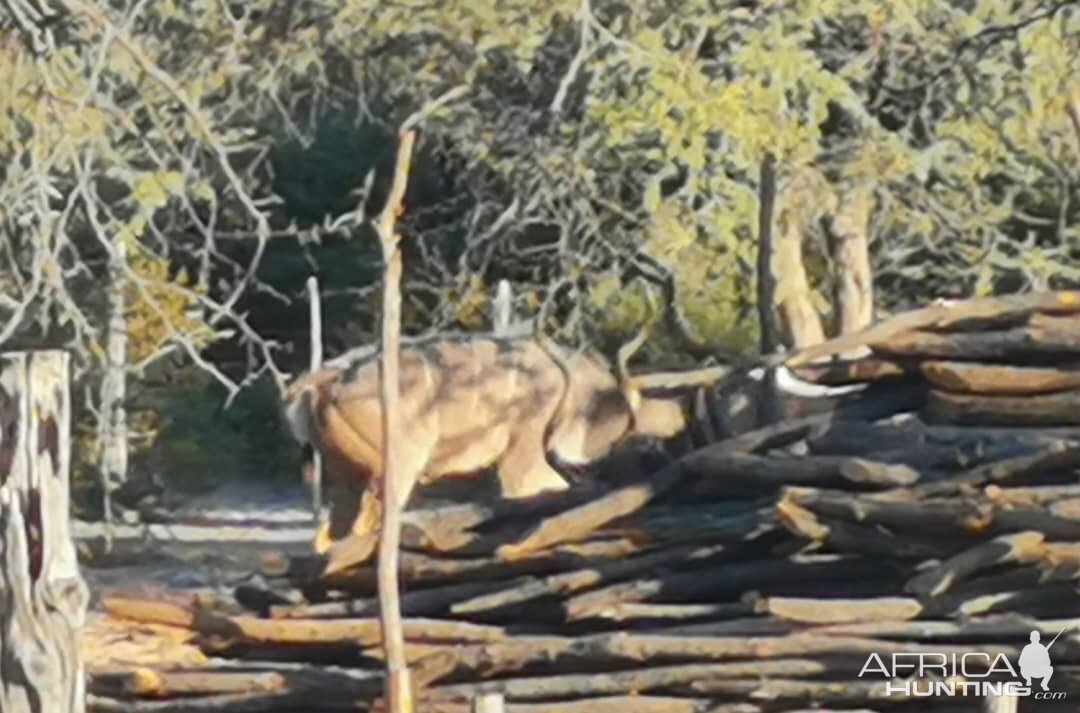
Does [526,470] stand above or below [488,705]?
below

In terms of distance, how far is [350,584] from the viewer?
23.3ft

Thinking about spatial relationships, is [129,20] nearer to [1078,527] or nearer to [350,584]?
[350,584]

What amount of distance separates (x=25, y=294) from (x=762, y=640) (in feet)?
11.6

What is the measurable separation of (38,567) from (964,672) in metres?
2.71

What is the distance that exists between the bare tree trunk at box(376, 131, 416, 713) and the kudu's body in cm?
708

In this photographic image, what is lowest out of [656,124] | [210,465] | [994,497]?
[210,465]

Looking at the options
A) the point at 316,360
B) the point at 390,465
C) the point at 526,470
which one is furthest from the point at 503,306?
the point at 390,465

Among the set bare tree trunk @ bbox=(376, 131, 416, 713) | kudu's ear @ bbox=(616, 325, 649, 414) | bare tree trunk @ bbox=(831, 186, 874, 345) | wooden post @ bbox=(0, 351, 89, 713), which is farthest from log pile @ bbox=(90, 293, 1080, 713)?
bare tree trunk @ bbox=(831, 186, 874, 345)

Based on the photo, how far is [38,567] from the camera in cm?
474

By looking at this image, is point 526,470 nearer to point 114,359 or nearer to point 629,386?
point 629,386

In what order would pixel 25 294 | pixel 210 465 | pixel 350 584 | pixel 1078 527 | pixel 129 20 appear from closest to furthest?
pixel 1078 527 → pixel 350 584 → pixel 25 294 → pixel 129 20 → pixel 210 465

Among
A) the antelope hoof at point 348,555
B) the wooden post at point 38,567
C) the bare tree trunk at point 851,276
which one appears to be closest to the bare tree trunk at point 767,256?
the bare tree trunk at point 851,276

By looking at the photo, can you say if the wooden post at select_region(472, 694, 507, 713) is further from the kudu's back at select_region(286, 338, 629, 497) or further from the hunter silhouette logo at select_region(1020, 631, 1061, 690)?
the kudu's back at select_region(286, 338, 629, 497)

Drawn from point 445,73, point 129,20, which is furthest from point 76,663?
point 445,73
